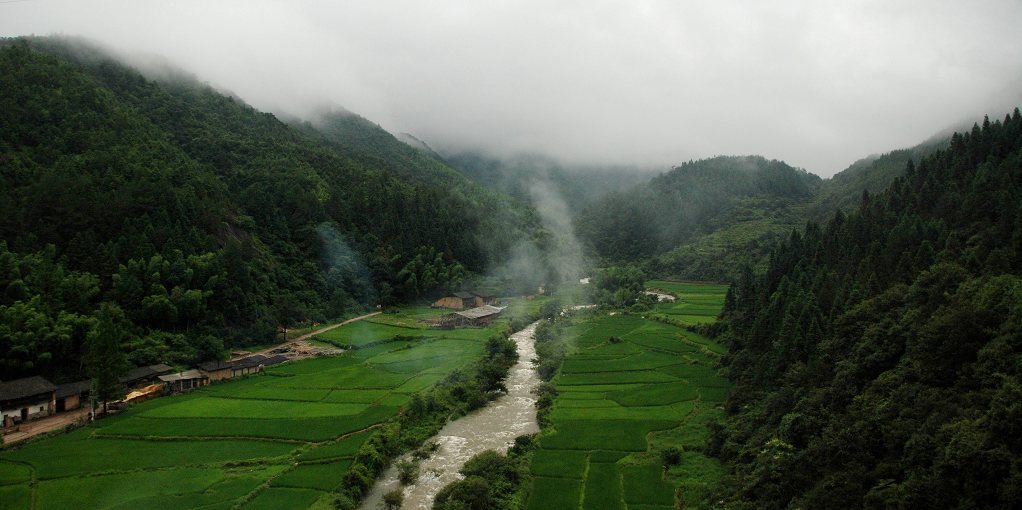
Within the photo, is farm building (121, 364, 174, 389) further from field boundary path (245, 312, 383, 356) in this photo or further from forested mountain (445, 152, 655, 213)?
forested mountain (445, 152, 655, 213)

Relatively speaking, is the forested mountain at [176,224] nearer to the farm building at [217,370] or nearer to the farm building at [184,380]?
the farm building at [217,370]

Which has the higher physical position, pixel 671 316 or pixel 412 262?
pixel 412 262

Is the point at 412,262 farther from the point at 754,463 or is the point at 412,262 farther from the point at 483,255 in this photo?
the point at 754,463

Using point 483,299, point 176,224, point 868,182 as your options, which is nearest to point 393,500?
point 176,224

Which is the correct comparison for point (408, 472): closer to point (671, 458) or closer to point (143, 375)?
point (671, 458)

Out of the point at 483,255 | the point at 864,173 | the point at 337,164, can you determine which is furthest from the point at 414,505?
the point at 864,173

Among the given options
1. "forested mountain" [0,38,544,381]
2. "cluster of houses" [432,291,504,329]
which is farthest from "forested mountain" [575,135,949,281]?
"cluster of houses" [432,291,504,329]
